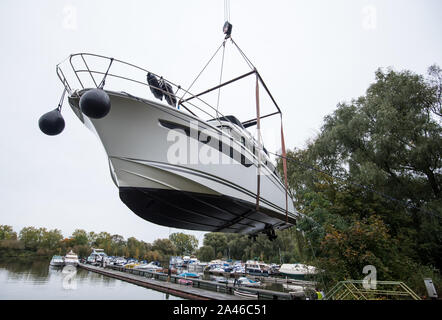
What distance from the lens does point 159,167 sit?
13.4 feet

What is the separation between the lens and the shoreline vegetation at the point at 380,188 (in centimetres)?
851

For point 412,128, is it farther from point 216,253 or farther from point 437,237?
point 216,253

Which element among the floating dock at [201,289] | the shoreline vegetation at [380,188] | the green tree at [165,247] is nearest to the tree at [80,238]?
the green tree at [165,247]

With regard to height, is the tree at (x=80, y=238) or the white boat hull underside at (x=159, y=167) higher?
the white boat hull underside at (x=159, y=167)

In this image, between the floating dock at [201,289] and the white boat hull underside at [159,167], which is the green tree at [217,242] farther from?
the white boat hull underside at [159,167]

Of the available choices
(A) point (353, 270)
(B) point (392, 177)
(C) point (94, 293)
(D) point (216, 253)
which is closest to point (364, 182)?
(B) point (392, 177)

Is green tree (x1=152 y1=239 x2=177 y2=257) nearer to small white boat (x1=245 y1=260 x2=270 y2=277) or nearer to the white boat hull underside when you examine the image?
small white boat (x1=245 y1=260 x2=270 y2=277)

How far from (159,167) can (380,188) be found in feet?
37.2

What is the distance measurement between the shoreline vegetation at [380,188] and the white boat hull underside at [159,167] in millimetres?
4192

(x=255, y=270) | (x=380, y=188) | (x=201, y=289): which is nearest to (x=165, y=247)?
(x=255, y=270)

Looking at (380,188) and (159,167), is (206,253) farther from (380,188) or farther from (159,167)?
(159,167)

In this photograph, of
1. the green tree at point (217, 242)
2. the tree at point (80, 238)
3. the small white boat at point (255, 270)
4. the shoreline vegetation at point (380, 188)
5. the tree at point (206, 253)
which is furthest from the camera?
the tree at point (80, 238)

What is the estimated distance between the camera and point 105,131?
405 cm
